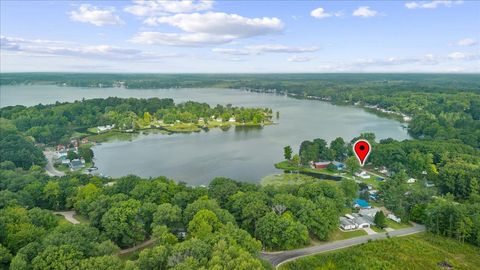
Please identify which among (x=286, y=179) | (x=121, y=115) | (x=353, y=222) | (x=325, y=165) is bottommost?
(x=286, y=179)

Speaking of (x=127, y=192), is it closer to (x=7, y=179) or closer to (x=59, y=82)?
(x=7, y=179)

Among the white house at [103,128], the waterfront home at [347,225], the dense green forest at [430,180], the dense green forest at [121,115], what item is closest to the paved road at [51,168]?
the dense green forest at [121,115]

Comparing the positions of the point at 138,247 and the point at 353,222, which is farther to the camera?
the point at 353,222

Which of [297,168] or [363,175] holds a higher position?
[363,175]

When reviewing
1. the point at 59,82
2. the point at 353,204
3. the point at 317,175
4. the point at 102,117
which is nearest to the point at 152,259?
the point at 353,204

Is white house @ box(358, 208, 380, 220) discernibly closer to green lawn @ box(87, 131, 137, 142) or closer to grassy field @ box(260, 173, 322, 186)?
grassy field @ box(260, 173, 322, 186)

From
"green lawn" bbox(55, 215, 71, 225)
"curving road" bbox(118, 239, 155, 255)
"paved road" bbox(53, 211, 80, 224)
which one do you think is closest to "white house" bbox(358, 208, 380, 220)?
"curving road" bbox(118, 239, 155, 255)

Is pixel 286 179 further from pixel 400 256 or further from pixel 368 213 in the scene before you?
pixel 400 256

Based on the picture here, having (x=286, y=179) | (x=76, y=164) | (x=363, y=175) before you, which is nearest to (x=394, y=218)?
(x=363, y=175)
